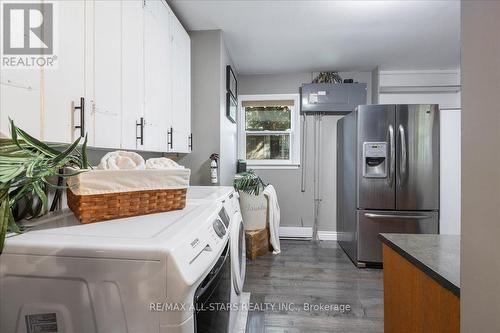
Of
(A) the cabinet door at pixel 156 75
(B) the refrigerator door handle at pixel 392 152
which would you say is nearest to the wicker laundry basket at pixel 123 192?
(A) the cabinet door at pixel 156 75

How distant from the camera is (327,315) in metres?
2.00

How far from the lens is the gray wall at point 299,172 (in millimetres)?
3857

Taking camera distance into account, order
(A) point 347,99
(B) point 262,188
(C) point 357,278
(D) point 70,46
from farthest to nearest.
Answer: (A) point 347,99, (B) point 262,188, (C) point 357,278, (D) point 70,46

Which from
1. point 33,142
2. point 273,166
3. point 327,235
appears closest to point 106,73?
point 33,142

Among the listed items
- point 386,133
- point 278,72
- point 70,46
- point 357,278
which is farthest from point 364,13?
point 357,278

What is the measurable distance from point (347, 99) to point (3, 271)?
371cm

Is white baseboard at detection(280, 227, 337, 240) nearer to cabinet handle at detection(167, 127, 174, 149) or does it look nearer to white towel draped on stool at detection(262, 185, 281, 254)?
white towel draped on stool at detection(262, 185, 281, 254)

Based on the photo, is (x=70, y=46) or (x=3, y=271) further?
(x=70, y=46)

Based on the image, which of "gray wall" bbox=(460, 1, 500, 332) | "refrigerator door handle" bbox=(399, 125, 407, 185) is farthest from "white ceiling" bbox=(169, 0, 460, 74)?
"gray wall" bbox=(460, 1, 500, 332)

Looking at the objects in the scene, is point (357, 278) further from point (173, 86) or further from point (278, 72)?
point (278, 72)

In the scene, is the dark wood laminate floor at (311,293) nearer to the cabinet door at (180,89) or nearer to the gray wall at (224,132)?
the gray wall at (224,132)

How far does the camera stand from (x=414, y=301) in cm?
96

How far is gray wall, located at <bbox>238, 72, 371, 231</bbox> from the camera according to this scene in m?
3.86

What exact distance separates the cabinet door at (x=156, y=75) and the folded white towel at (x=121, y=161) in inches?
27.6
